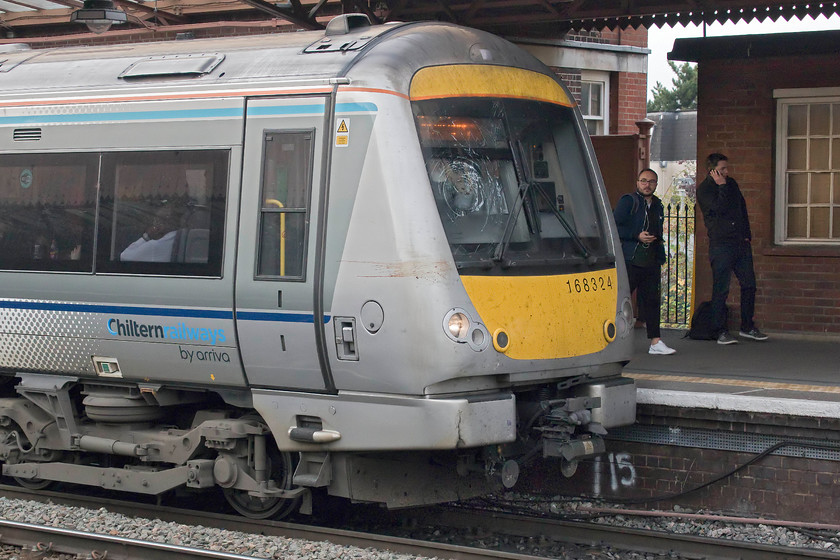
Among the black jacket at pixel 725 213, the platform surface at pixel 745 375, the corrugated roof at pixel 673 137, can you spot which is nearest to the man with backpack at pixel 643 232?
the platform surface at pixel 745 375

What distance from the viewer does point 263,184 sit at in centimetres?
716

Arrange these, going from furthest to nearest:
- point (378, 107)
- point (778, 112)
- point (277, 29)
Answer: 1. point (277, 29)
2. point (778, 112)
3. point (378, 107)

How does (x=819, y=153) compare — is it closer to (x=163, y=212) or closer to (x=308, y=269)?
(x=308, y=269)

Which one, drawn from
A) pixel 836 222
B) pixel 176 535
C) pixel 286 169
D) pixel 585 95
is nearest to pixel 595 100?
pixel 585 95

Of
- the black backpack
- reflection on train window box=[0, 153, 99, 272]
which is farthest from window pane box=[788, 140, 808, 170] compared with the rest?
reflection on train window box=[0, 153, 99, 272]

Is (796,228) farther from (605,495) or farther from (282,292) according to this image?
(282,292)

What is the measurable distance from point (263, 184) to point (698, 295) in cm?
707

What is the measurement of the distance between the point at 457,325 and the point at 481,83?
65.4 inches

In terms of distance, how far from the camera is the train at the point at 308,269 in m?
6.78

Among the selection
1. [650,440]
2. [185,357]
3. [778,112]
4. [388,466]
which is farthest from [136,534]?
[778,112]

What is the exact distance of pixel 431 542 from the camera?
23.5 feet

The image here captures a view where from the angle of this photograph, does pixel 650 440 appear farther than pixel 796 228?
No

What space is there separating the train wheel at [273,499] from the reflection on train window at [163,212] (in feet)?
4.42

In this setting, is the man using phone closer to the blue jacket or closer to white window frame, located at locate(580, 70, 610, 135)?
the blue jacket
